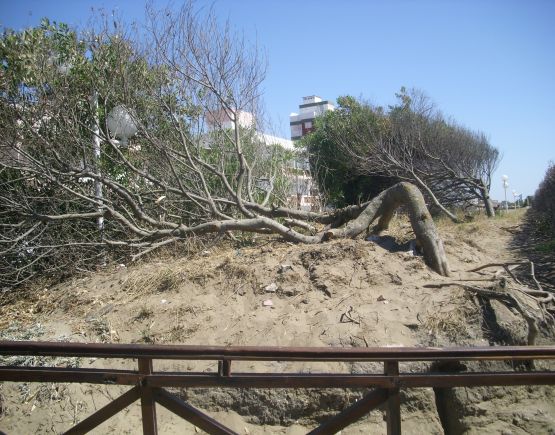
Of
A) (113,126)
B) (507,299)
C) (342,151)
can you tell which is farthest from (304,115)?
(507,299)

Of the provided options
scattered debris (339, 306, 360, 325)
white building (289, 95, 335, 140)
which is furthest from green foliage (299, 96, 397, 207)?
white building (289, 95, 335, 140)

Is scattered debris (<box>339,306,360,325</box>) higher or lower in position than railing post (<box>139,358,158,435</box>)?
lower

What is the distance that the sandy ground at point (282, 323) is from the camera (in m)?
4.08

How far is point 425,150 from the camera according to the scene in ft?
50.9

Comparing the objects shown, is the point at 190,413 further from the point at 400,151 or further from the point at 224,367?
the point at 400,151

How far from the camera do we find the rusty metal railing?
2025mm

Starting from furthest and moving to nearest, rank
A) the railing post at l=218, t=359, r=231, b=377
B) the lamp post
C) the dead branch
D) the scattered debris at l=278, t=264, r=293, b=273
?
the lamp post
the scattered debris at l=278, t=264, r=293, b=273
the dead branch
the railing post at l=218, t=359, r=231, b=377

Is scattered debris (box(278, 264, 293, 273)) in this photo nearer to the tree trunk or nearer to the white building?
the tree trunk

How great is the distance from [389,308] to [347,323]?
514 mm

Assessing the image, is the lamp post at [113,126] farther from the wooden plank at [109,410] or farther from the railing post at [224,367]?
the railing post at [224,367]

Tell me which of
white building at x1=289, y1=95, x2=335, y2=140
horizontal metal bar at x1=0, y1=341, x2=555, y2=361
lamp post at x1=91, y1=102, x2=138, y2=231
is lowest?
horizontal metal bar at x1=0, y1=341, x2=555, y2=361

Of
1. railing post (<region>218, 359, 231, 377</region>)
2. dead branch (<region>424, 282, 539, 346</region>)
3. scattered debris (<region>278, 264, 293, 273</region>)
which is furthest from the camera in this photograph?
scattered debris (<region>278, 264, 293, 273</region>)

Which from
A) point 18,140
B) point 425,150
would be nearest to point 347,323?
point 18,140

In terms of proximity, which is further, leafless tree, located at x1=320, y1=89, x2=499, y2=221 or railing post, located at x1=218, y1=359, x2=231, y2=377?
leafless tree, located at x1=320, y1=89, x2=499, y2=221
